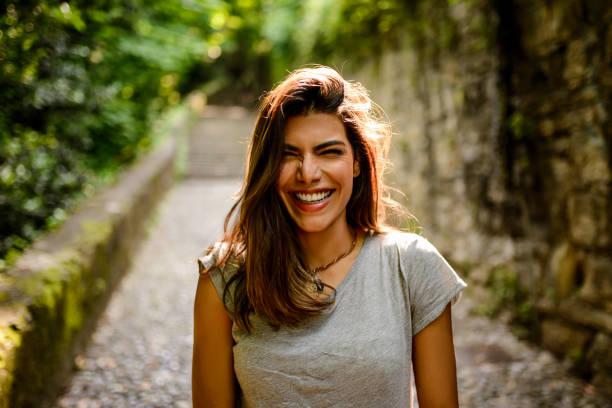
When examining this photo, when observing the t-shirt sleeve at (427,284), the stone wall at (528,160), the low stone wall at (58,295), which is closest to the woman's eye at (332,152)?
the t-shirt sleeve at (427,284)

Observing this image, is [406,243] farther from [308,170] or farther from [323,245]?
[308,170]

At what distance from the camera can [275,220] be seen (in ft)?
5.05

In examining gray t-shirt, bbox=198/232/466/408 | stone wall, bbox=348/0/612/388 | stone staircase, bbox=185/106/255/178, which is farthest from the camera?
stone staircase, bbox=185/106/255/178

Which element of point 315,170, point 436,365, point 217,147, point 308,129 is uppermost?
point 217,147

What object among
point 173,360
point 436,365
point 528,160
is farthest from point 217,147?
point 436,365

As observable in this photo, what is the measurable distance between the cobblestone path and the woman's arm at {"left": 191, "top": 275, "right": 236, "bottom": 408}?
1.61 ft

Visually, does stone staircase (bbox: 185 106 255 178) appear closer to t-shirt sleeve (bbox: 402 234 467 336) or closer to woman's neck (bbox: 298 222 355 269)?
woman's neck (bbox: 298 222 355 269)

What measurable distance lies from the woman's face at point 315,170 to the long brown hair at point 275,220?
27 mm

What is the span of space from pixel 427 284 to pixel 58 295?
7.70 ft

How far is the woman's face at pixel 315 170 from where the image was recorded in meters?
1.50

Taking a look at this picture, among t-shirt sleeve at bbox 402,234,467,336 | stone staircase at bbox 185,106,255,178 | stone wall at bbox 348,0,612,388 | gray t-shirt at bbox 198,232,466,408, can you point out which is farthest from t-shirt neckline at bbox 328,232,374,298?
stone staircase at bbox 185,106,255,178

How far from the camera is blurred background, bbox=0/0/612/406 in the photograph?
2.99m

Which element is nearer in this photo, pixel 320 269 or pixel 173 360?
pixel 320 269

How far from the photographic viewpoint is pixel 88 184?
6258mm
